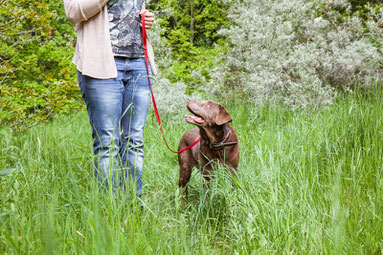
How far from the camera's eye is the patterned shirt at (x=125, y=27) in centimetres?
280

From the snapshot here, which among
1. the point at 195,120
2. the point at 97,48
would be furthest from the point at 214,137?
Result: the point at 97,48

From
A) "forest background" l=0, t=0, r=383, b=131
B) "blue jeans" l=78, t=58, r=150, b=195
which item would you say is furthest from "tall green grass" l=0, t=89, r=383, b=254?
"forest background" l=0, t=0, r=383, b=131

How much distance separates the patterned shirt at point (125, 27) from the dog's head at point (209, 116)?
85 cm

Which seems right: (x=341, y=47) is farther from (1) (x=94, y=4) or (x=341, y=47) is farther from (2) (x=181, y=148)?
(1) (x=94, y=4)

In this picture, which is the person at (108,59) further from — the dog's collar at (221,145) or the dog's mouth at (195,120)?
the dog's collar at (221,145)

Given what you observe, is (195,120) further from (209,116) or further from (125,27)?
(125,27)

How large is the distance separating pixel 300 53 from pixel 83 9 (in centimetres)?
456

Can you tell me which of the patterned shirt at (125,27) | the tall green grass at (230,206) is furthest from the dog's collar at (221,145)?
the patterned shirt at (125,27)

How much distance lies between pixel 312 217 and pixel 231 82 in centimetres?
583

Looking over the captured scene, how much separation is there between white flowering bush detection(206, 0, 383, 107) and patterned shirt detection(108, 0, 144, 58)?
371 centimetres

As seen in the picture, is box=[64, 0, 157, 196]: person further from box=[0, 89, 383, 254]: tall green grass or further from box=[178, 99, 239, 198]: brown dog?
box=[178, 99, 239, 198]: brown dog

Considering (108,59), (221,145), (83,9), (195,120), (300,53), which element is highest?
Result: (83,9)

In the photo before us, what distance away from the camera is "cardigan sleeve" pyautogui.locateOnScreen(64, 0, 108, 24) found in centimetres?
258

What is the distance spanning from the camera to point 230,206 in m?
2.69
